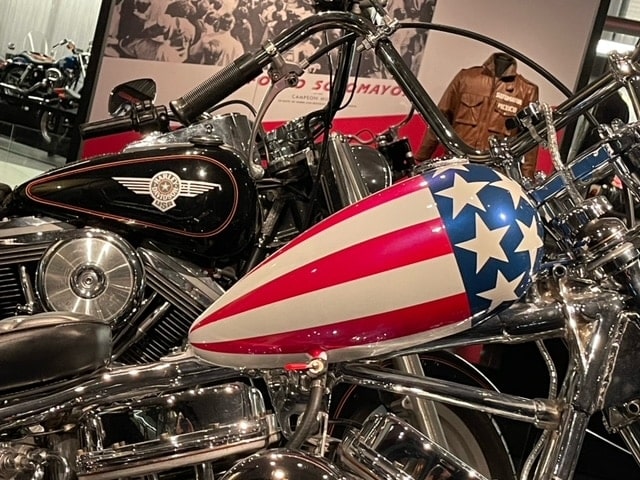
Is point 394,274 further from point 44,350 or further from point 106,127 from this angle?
point 106,127

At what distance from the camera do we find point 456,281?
88 cm

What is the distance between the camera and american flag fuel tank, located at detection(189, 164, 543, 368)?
0.88 meters

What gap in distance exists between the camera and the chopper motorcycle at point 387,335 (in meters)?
0.89

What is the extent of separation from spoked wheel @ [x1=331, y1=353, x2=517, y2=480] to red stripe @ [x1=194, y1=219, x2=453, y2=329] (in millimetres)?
782

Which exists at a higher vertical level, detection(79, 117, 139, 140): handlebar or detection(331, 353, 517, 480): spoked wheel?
detection(79, 117, 139, 140): handlebar

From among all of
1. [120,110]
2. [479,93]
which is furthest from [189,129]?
[479,93]

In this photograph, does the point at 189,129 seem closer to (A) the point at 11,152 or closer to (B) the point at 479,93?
(B) the point at 479,93

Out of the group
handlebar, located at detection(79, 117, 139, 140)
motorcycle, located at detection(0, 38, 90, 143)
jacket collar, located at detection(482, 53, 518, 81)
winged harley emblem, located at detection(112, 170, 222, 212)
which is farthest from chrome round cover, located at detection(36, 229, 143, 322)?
motorcycle, located at detection(0, 38, 90, 143)

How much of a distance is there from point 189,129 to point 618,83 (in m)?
0.89

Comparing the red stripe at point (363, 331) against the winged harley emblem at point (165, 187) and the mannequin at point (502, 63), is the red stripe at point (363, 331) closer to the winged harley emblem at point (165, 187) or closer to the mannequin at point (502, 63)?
the winged harley emblem at point (165, 187)

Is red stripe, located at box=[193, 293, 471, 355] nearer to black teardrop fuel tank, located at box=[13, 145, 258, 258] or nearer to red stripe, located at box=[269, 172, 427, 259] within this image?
red stripe, located at box=[269, 172, 427, 259]

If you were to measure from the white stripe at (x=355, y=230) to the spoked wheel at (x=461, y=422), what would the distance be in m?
0.77

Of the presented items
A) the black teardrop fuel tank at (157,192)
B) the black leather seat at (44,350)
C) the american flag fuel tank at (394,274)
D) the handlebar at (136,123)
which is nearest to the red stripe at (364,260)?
the american flag fuel tank at (394,274)

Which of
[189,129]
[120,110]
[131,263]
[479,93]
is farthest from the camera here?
[479,93]
